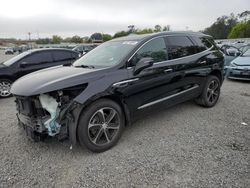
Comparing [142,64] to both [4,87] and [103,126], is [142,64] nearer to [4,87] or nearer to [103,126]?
[103,126]

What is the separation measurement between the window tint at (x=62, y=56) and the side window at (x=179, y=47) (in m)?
4.79

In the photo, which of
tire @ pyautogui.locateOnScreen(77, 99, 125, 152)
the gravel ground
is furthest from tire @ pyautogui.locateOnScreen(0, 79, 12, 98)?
tire @ pyautogui.locateOnScreen(77, 99, 125, 152)

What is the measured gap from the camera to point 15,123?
180 inches

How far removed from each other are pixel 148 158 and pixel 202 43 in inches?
124

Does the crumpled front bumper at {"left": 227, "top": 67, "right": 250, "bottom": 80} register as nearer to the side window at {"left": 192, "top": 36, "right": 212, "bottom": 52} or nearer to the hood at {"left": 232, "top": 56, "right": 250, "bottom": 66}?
the hood at {"left": 232, "top": 56, "right": 250, "bottom": 66}

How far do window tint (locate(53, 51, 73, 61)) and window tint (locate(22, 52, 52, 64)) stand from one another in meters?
0.21

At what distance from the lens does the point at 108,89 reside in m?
3.22

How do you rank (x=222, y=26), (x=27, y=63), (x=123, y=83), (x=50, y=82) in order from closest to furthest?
1. (x=50, y=82)
2. (x=123, y=83)
3. (x=27, y=63)
4. (x=222, y=26)

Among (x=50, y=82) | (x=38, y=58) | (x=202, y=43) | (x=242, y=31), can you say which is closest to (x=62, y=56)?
(x=38, y=58)

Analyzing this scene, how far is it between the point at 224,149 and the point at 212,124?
0.96 meters

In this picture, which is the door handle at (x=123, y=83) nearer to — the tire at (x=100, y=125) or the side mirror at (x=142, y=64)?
the side mirror at (x=142, y=64)

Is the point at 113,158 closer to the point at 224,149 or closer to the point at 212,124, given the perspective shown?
the point at 224,149

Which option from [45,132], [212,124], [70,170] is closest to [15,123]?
[45,132]

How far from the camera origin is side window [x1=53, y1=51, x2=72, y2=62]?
771 centimetres
